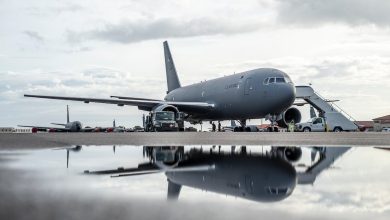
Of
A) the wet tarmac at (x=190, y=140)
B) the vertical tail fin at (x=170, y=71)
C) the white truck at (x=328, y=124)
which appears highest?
the vertical tail fin at (x=170, y=71)

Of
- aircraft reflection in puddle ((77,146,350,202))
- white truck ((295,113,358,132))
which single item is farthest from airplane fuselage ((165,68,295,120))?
aircraft reflection in puddle ((77,146,350,202))

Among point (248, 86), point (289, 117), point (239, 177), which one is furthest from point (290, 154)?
point (289, 117)

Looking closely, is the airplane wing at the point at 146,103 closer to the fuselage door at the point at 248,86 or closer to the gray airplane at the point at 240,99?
the gray airplane at the point at 240,99

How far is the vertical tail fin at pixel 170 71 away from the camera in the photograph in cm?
5138

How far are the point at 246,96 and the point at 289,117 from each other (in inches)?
161

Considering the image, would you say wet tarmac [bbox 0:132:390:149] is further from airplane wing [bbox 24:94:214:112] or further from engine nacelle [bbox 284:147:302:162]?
airplane wing [bbox 24:94:214:112]

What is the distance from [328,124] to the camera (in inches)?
1667

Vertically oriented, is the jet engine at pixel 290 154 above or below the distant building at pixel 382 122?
below

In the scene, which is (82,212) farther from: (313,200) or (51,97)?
(51,97)

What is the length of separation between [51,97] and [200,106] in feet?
35.2

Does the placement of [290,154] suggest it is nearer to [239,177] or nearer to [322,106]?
[239,177]

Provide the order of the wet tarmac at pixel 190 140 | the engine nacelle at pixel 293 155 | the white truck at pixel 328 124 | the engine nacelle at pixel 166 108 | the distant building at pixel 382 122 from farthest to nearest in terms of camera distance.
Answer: the distant building at pixel 382 122
the white truck at pixel 328 124
the engine nacelle at pixel 166 108
the wet tarmac at pixel 190 140
the engine nacelle at pixel 293 155

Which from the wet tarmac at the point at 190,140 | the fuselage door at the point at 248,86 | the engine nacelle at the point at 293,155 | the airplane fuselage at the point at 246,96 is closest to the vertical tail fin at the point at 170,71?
the airplane fuselage at the point at 246,96

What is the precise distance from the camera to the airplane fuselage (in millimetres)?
27666
